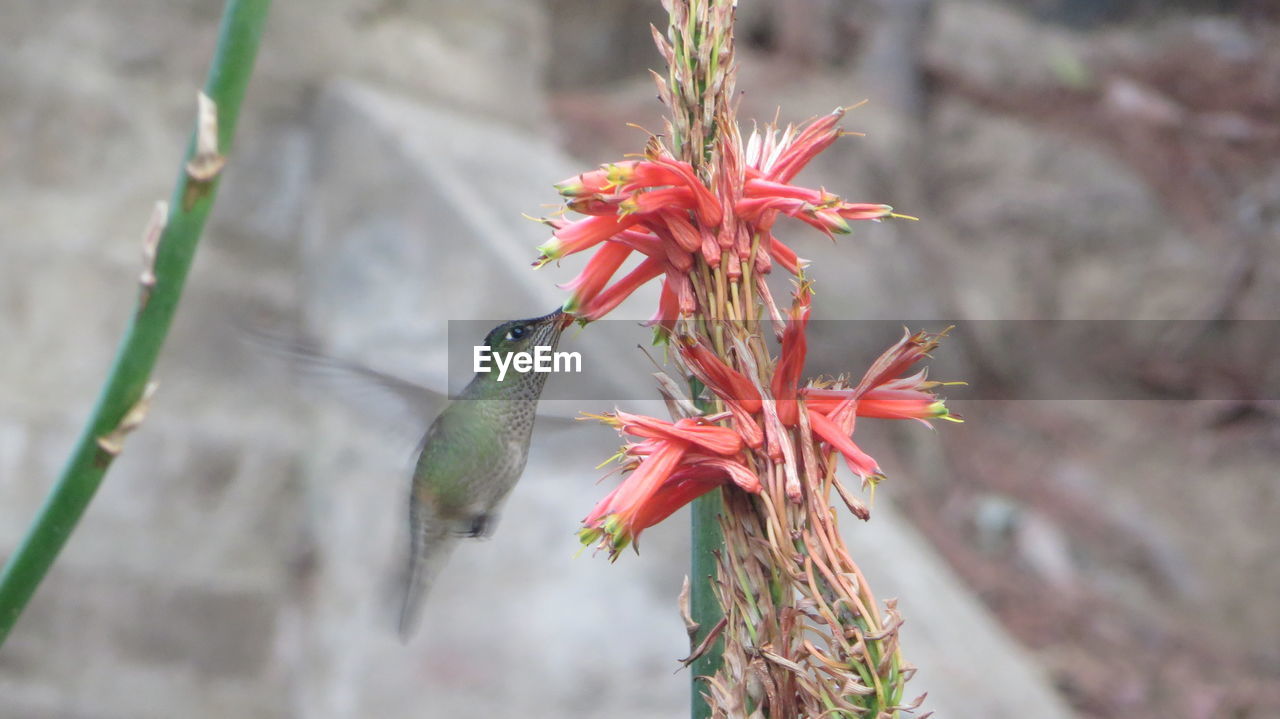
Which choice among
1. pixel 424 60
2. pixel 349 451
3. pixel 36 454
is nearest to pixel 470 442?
pixel 349 451

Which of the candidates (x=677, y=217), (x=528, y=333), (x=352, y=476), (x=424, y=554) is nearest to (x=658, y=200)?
(x=677, y=217)

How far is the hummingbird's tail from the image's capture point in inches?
46.1

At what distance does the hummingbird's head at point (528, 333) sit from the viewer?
84cm

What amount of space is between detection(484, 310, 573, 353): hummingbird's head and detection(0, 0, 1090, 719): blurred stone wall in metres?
1.33

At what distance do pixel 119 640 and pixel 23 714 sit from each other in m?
0.26

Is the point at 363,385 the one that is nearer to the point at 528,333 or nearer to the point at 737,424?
the point at 528,333

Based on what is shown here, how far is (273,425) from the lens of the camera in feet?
9.31

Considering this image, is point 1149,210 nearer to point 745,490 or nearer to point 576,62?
point 576,62

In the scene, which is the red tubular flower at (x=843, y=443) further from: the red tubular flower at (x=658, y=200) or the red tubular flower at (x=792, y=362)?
the red tubular flower at (x=658, y=200)

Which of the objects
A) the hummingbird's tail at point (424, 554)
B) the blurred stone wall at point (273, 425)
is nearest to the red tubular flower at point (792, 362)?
the hummingbird's tail at point (424, 554)

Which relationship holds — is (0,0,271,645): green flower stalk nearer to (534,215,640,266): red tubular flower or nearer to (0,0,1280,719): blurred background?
(534,215,640,266): red tubular flower

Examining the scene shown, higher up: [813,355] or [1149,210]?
[1149,210]

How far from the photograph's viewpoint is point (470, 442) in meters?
1.08

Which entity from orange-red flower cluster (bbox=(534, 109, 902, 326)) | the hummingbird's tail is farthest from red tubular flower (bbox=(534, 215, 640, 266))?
the hummingbird's tail
